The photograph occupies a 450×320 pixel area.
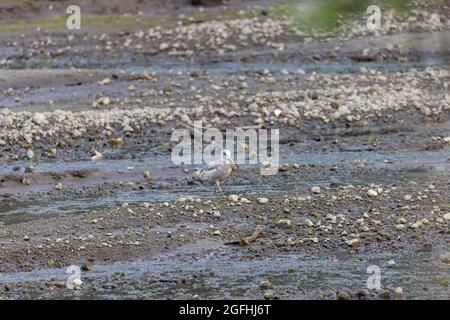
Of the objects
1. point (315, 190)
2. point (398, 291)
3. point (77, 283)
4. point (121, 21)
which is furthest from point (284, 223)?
point (121, 21)

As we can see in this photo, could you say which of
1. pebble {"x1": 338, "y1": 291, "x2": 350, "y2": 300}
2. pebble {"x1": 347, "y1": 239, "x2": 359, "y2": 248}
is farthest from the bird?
pebble {"x1": 338, "y1": 291, "x2": 350, "y2": 300}

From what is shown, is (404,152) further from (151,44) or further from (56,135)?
(151,44)

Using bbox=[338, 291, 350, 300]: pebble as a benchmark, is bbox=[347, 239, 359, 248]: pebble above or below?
above

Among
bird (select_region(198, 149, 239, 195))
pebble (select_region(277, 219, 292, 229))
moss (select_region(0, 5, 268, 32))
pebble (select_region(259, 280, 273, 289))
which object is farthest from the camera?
moss (select_region(0, 5, 268, 32))

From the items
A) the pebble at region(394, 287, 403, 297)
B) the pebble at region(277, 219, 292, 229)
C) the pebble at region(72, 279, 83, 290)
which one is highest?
the pebble at region(277, 219, 292, 229)

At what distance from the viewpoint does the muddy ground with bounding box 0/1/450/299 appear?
31.9 feet

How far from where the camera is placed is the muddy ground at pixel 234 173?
971 centimetres

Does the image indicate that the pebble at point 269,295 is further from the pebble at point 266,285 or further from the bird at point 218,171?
the bird at point 218,171

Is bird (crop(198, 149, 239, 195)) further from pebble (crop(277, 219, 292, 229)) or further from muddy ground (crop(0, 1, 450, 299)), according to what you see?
pebble (crop(277, 219, 292, 229))

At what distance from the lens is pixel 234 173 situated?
13414mm

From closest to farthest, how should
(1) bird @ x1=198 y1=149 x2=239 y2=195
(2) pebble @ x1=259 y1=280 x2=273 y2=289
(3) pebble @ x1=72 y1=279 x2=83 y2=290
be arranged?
(2) pebble @ x1=259 y1=280 x2=273 y2=289
(3) pebble @ x1=72 y1=279 x2=83 y2=290
(1) bird @ x1=198 y1=149 x2=239 y2=195

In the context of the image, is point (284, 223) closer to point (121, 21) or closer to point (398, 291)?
point (398, 291)

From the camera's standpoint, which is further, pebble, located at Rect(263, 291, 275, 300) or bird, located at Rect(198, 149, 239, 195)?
bird, located at Rect(198, 149, 239, 195)

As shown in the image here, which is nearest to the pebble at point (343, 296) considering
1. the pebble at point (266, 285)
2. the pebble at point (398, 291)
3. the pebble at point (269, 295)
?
the pebble at point (398, 291)
